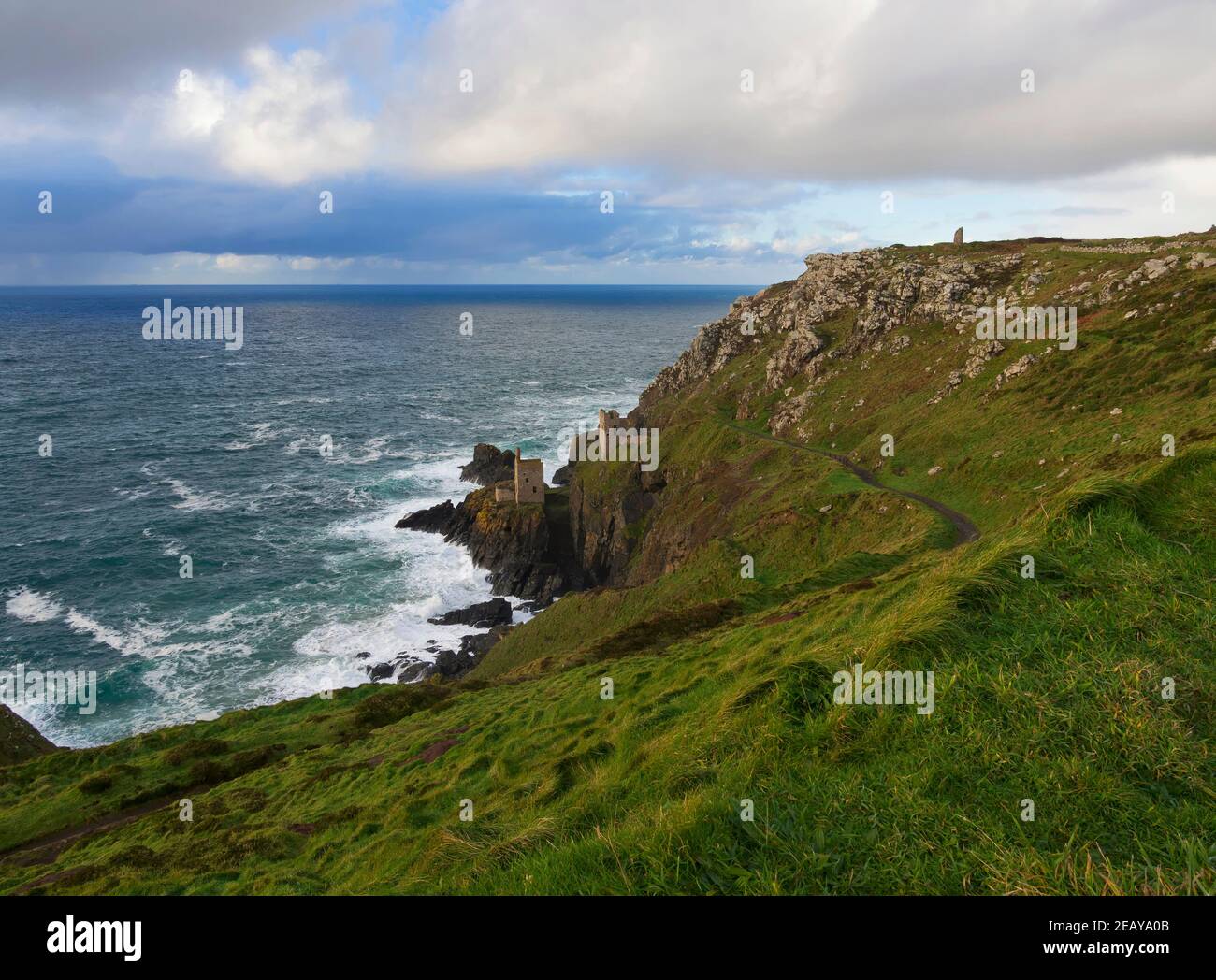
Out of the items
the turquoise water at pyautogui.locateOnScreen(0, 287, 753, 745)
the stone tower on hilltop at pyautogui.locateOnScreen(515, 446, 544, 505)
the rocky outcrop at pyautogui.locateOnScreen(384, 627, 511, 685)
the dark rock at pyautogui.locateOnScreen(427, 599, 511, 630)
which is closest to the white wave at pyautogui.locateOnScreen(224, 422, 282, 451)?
the turquoise water at pyautogui.locateOnScreen(0, 287, 753, 745)

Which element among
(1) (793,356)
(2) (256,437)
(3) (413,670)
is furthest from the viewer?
(2) (256,437)

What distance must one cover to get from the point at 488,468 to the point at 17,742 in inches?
2547

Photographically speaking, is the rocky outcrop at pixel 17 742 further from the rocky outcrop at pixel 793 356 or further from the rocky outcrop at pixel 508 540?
the rocky outcrop at pixel 793 356

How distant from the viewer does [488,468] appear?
323 feet

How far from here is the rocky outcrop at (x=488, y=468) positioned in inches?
3821

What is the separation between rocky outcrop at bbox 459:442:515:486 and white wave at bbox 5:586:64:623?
5061cm

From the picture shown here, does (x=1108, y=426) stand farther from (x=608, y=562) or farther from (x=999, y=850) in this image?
(x=999, y=850)

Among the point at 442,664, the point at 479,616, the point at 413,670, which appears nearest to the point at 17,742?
the point at 413,670

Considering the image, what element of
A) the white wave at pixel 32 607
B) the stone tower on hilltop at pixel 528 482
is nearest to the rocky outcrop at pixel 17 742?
the white wave at pixel 32 607

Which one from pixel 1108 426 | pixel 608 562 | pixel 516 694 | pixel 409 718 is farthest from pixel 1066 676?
pixel 608 562

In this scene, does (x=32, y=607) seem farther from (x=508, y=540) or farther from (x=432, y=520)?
(x=508, y=540)

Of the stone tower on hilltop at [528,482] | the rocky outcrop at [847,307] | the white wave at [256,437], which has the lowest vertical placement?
the stone tower on hilltop at [528,482]

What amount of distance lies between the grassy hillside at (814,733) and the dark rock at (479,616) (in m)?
11.5
